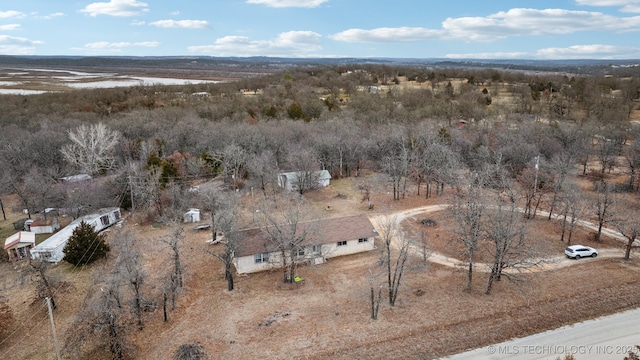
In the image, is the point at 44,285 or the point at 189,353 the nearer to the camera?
the point at 189,353

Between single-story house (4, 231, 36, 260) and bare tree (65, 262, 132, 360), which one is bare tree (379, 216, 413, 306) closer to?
bare tree (65, 262, 132, 360)

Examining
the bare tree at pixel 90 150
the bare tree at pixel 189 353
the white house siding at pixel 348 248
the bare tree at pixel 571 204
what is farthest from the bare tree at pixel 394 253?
the bare tree at pixel 90 150

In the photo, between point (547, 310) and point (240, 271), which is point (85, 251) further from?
point (547, 310)

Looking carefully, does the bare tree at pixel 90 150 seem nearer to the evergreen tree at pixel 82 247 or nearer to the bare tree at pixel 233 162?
the bare tree at pixel 233 162

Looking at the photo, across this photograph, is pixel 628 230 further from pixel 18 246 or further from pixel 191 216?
pixel 18 246

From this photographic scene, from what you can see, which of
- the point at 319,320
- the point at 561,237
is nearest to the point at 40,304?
the point at 319,320

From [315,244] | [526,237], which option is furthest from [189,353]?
[526,237]
